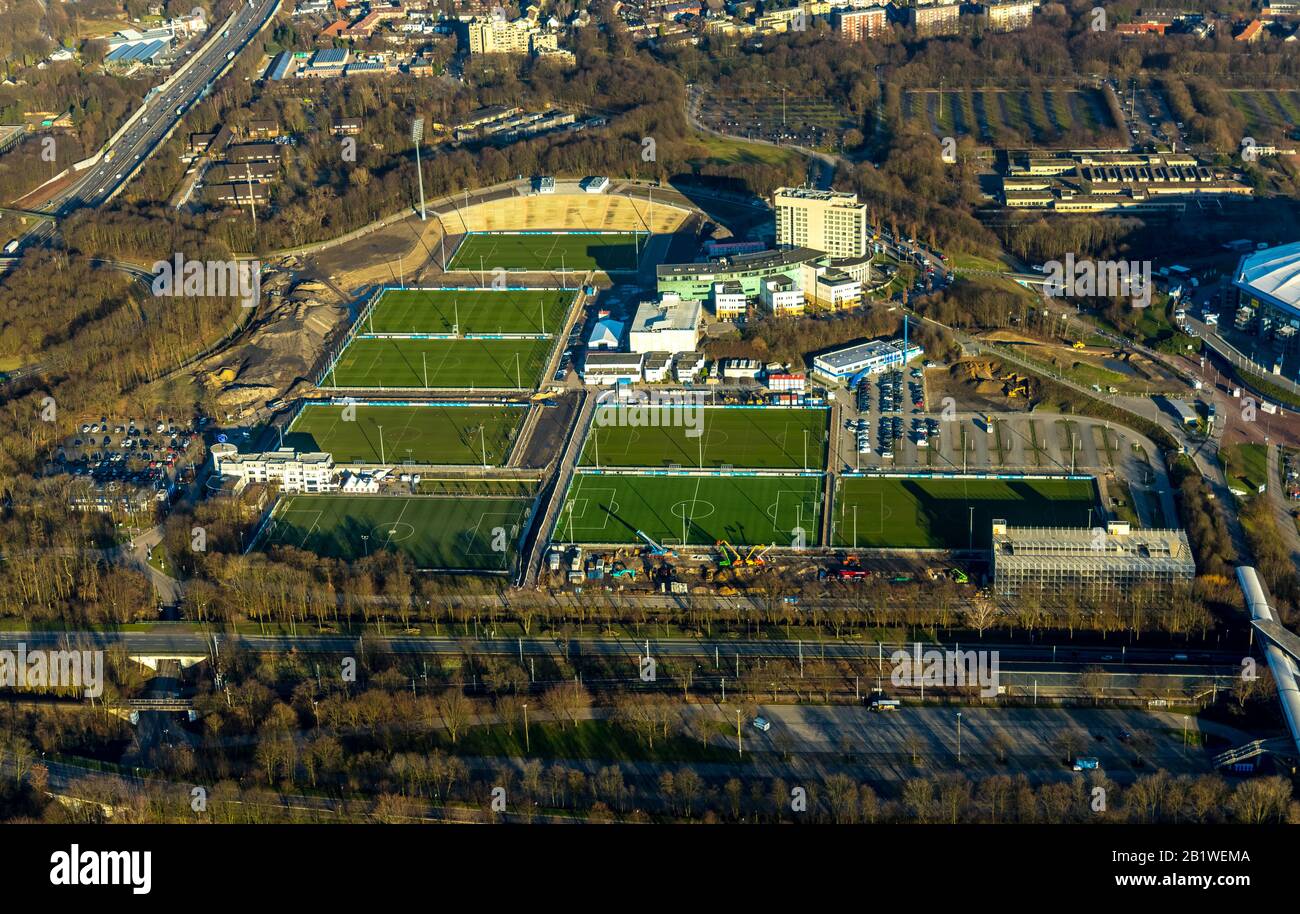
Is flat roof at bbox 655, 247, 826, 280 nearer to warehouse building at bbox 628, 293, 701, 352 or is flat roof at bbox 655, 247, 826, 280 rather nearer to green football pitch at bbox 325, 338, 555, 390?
warehouse building at bbox 628, 293, 701, 352

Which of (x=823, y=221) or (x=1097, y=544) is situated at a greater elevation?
(x=823, y=221)

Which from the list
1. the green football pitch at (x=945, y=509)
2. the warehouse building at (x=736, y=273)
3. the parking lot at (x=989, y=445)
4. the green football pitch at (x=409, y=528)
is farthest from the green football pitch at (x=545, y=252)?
the green football pitch at (x=945, y=509)

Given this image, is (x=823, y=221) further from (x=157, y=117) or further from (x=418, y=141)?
(x=157, y=117)

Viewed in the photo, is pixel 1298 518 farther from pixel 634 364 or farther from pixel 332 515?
pixel 332 515

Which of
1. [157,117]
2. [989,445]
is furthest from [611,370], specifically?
[157,117]

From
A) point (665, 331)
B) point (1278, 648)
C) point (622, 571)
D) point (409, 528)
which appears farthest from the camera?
point (665, 331)
